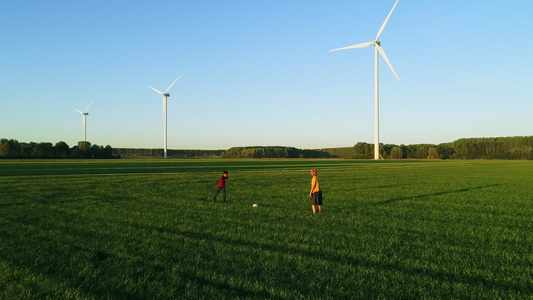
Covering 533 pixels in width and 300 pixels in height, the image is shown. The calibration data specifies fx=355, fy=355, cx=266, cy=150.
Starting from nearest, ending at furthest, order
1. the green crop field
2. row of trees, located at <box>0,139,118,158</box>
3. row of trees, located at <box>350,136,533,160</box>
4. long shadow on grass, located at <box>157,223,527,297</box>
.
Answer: the green crop field → long shadow on grass, located at <box>157,223,527,297</box> → row of trees, located at <box>0,139,118,158</box> → row of trees, located at <box>350,136,533,160</box>

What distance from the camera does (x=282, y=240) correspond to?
33.2ft

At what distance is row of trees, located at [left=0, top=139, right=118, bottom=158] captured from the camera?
4751 inches

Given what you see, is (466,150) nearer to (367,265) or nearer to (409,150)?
(409,150)

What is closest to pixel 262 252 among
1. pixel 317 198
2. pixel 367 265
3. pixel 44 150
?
pixel 367 265

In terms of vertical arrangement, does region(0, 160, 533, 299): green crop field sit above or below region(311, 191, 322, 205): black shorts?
below

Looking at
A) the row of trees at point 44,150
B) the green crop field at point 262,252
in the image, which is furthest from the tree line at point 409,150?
the green crop field at point 262,252

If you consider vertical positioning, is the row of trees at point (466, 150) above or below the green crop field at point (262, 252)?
above

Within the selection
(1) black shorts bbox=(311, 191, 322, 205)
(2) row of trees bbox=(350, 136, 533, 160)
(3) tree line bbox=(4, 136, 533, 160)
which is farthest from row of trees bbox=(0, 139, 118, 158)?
(1) black shorts bbox=(311, 191, 322, 205)

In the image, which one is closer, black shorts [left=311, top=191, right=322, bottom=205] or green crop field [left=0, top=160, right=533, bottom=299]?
green crop field [left=0, top=160, right=533, bottom=299]

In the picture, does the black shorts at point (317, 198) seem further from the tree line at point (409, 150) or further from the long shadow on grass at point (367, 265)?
the tree line at point (409, 150)

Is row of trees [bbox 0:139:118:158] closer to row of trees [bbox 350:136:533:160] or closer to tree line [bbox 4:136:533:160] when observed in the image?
tree line [bbox 4:136:533:160]

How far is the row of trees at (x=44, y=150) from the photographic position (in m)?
121

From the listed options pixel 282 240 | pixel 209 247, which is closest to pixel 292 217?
pixel 282 240

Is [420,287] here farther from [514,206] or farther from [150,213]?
[514,206]
